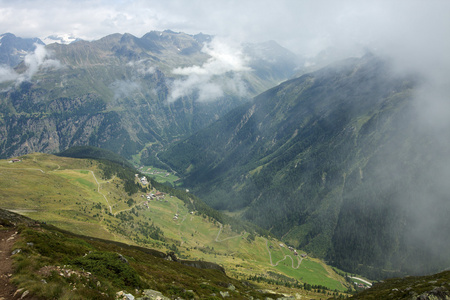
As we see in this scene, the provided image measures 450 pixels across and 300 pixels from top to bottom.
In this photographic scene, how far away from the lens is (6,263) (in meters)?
29.3

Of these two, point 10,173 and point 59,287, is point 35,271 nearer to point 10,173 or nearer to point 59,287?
point 59,287

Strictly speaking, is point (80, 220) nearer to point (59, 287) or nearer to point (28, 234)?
point (28, 234)

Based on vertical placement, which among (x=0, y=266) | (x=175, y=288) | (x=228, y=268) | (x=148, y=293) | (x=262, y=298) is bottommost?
(x=228, y=268)

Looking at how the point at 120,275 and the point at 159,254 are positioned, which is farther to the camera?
the point at 159,254

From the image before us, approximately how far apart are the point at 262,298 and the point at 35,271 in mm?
70814

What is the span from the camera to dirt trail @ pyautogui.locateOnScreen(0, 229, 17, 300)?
24.8 m

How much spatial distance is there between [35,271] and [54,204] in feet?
512

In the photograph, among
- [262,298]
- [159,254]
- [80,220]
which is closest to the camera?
[262,298]

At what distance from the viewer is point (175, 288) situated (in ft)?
160

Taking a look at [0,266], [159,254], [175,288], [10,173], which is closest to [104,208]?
[10,173]

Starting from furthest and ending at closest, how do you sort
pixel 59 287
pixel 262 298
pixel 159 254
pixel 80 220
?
pixel 80 220
pixel 159 254
pixel 262 298
pixel 59 287

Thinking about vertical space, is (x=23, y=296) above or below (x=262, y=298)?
above

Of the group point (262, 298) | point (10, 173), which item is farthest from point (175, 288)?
point (10, 173)

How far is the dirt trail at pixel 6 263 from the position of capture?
24.8m
